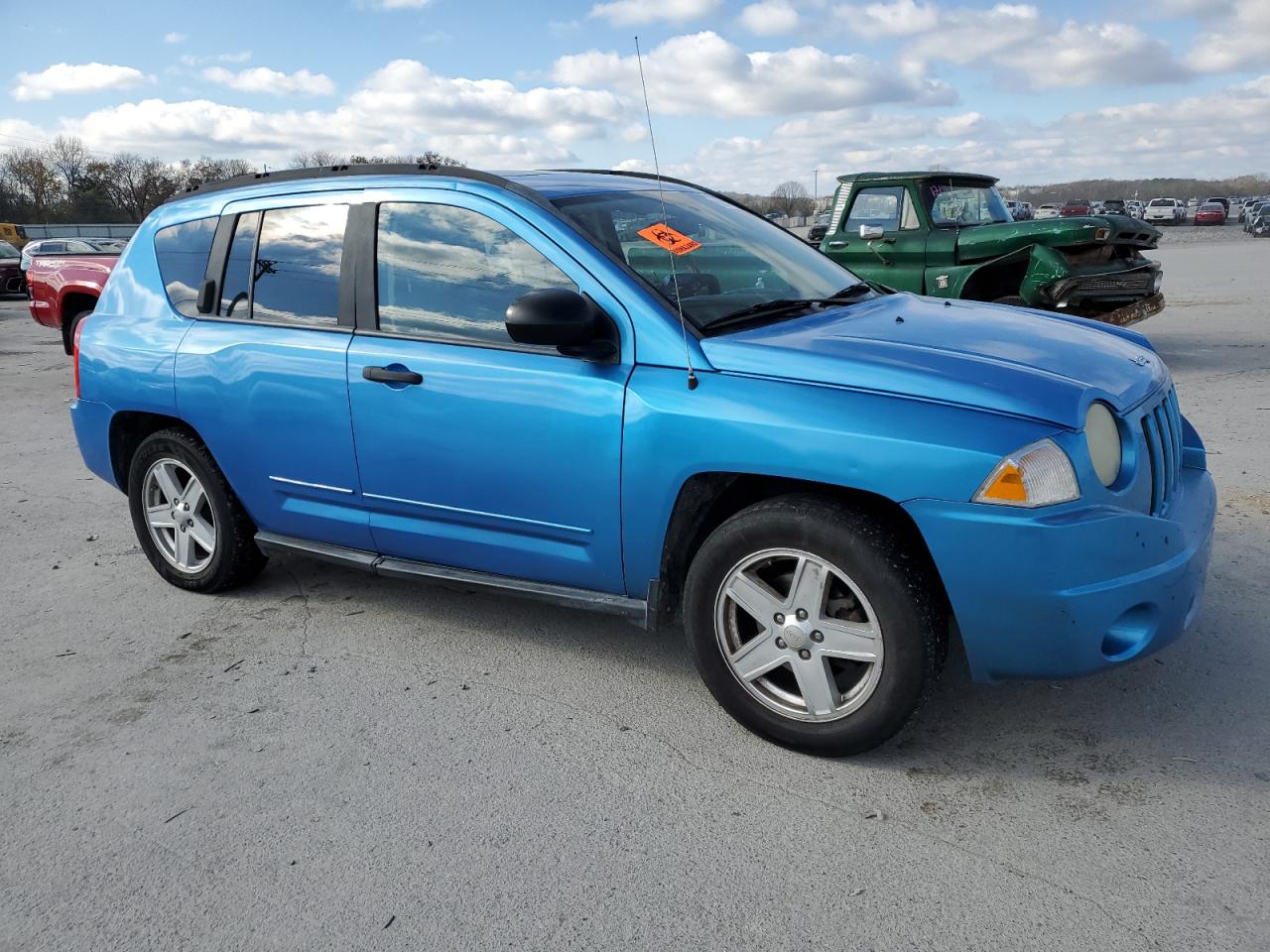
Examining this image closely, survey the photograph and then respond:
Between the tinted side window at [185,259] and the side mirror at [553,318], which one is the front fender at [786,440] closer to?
the side mirror at [553,318]

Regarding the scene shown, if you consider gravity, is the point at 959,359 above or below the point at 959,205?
below

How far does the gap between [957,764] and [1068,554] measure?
0.78 meters

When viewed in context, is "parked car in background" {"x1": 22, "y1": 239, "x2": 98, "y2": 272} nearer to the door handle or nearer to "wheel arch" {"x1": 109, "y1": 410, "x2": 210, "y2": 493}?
"wheel arch" {"x1": 109, "y1": 410, "x2": 210, "y2": 493}

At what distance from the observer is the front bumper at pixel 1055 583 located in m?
2.79

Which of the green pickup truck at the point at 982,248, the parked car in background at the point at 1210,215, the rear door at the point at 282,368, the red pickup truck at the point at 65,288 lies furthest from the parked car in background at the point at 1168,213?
the rear door at the point at 282,368

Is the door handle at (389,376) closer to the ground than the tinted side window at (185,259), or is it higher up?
closer to the ground

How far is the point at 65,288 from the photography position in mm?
12031

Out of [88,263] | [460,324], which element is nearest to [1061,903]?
[460,324]

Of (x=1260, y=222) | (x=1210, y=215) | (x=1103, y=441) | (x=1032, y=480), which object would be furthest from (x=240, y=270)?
(x=1210, y=215)

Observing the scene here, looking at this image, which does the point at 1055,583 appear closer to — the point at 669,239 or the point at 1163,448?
the point at 1163,448

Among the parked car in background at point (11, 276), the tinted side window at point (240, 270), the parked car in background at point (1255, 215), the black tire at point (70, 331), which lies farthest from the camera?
the parked car in background at point (1255, 215)

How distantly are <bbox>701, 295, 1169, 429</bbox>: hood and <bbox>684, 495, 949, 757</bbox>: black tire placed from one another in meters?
0.40

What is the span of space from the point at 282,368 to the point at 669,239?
5.17 ft

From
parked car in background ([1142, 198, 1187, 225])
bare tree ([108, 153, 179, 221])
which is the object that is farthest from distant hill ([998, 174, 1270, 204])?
bare tree ([108, 153, 179, 221])
